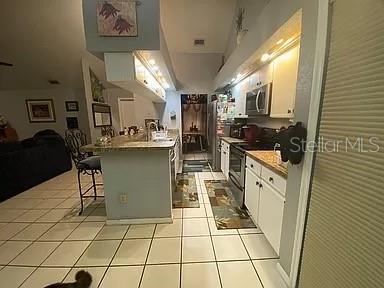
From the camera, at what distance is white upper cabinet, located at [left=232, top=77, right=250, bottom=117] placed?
12.5 feet

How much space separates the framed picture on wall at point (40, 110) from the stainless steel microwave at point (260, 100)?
7109 mm

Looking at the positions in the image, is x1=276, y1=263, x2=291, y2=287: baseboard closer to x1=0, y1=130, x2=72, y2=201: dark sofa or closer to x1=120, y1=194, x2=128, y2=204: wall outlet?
x1=120, y1=194, x2=128, y2=204: wall outlet

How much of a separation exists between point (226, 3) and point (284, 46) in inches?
106

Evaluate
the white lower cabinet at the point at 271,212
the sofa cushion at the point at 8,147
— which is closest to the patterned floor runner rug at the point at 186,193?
the white lower cabinet at the point at 271,212

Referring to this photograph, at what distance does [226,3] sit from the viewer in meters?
4.04

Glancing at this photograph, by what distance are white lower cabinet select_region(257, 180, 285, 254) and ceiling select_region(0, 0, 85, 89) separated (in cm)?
487

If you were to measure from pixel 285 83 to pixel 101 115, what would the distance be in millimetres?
5988

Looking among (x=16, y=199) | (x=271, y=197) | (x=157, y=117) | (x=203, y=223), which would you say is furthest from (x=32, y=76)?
(x=271, y=197)

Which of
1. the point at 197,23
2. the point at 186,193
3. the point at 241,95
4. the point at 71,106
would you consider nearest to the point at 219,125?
the point at 241,95

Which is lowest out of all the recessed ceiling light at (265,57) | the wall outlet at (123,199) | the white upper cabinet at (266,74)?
the wall outlet at (123,199)

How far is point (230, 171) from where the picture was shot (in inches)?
138

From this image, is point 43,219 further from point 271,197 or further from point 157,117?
point 157,117

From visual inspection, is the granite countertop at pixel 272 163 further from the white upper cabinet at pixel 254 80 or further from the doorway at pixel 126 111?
the doorway at pixel 126 111

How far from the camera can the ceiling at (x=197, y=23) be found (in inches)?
160
